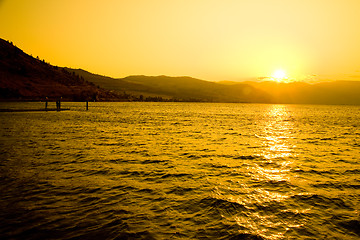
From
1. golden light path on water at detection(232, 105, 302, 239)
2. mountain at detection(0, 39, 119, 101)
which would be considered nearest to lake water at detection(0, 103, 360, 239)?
golden light path on water at detection(232, 105, 302, 239)

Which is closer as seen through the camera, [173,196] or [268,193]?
[173,196]

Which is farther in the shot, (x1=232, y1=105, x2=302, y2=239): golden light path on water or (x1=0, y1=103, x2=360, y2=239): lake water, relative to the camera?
(x1=232, y1=105, x2=302, y2=239): golden light path on water

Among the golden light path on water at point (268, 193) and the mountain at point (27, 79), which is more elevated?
the mountain at point (27, 79)

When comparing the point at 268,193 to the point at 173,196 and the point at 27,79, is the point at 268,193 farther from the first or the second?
the point at 27,79

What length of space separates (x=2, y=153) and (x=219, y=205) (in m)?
17.1

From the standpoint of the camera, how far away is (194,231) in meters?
7.42

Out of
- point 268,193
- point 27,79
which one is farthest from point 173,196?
point 27,79

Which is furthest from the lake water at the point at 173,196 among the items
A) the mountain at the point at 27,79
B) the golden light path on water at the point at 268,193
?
the mountain at the point at 27,79

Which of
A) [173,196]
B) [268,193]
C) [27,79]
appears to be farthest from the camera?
[27,79]

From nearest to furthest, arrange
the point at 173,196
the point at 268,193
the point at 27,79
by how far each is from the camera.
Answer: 1. the point at 173,196
2. the point at 268,193
3. the point at 27,79

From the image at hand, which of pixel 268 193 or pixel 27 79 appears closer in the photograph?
pixel 268 193

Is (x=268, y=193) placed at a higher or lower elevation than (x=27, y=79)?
lower

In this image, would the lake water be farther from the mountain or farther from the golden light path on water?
the mountain

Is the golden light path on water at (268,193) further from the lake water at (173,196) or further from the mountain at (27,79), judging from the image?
the mountain at (27,79)
